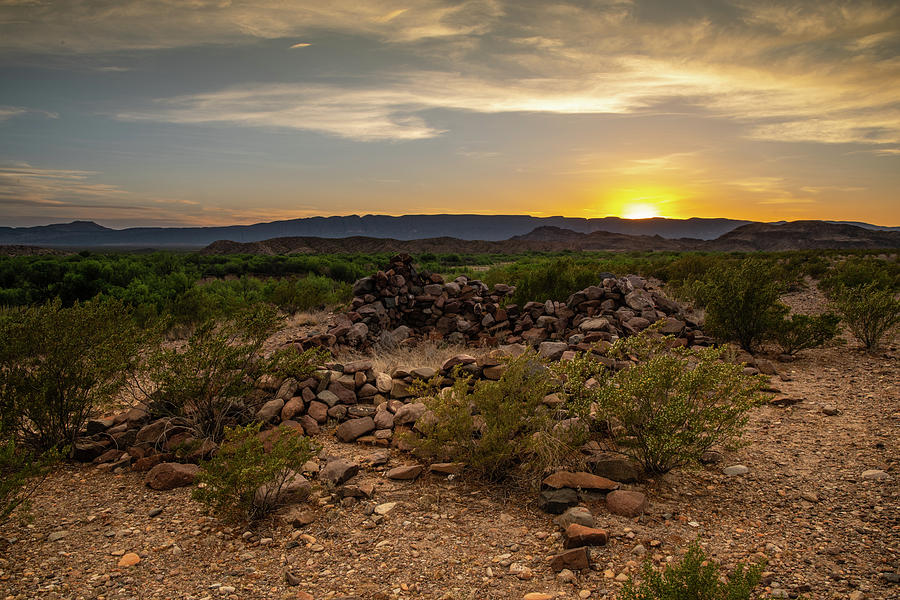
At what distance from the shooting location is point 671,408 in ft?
15.3

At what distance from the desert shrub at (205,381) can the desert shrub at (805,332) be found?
932cm

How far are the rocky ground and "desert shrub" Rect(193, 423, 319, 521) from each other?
0.19 meters

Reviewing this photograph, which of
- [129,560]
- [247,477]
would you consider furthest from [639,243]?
[129,560]

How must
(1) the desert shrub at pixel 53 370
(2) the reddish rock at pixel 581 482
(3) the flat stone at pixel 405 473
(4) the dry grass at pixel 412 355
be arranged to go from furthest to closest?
(4) the dry grass at pixel 412 355
(1) the desert shrub at pixel 53 370
(3) the flat stone at pixel 405 473
(2) the reddish rock at pixel 581 482

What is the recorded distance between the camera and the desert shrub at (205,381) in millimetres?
5801

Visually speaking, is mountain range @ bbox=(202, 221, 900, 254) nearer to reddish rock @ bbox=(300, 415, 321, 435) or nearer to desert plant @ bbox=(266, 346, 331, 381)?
desert plant @ bbox=(266, 346, 331, 381)

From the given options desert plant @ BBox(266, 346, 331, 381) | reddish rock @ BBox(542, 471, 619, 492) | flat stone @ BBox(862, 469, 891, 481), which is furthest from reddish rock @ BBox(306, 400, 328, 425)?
flat stone @ BBox(862, 469, 891, 481)

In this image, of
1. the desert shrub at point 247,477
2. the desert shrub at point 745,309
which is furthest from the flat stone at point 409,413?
the desert shrub at point 745,309

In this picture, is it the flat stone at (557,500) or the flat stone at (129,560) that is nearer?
the flat stone at (129,560)

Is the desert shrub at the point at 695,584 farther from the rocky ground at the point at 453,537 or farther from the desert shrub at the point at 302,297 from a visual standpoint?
the desert shrub at the point at 302,297

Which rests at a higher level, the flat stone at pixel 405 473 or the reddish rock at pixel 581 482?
the reddish rock at pixel 581 482

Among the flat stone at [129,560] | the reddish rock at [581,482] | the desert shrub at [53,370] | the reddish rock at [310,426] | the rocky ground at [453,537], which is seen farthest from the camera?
the reddish rock at [310,426]

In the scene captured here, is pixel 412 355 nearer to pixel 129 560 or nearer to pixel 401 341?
pixel 401 341

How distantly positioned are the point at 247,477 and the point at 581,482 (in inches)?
116
